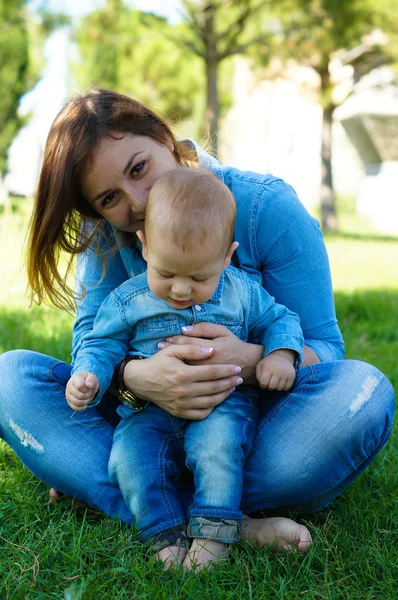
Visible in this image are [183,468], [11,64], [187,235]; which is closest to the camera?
[187,235]

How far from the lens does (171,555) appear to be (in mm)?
1755

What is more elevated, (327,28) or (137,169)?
(327,28)

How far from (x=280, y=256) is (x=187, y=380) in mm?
571

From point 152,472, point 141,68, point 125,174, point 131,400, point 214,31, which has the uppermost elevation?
point 214,31

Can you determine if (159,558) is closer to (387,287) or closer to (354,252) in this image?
(387,287)

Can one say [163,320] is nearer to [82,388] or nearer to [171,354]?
[171,354]

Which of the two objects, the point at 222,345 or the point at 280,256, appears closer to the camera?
the point at 222,345

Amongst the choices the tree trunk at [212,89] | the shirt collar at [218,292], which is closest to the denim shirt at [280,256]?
the shirt collar at [218,292]

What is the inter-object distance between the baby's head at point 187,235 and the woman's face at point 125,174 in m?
0.14

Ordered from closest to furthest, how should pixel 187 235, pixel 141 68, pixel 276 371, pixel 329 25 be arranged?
pixel 187 235, pixel 276 371, pixel 329 25, pixel 141 68

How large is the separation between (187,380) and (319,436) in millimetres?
382

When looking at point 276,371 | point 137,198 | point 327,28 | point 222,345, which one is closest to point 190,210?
point 137,198

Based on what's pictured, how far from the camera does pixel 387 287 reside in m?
6.04

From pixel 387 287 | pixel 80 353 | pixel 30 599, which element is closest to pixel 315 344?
pixel 80 353
